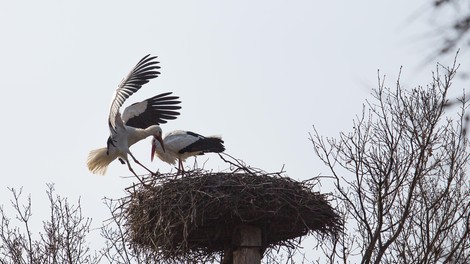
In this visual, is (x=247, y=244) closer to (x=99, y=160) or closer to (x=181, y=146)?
(x=181, y=146)

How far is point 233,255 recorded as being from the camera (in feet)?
24.0

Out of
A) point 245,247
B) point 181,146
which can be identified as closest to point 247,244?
point 245,247

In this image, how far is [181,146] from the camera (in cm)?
1129

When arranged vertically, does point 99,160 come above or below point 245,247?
above

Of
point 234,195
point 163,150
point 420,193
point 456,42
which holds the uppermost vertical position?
point 163,150

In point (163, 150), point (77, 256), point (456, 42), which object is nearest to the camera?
point (456, 42)

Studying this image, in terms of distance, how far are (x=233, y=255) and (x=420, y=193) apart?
2.33m

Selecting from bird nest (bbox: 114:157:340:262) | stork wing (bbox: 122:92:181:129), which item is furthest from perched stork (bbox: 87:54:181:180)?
bird nest (bbox: 114:157:340:262)

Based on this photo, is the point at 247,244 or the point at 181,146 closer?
the point at 247,244

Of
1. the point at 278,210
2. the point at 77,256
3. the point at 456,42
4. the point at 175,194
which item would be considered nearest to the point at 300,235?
the point at 278,210

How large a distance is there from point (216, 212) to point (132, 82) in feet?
13.2

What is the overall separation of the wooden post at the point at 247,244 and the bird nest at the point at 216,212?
0.25 ft

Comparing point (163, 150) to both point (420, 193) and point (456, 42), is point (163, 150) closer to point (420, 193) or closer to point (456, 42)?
point (420, 193)

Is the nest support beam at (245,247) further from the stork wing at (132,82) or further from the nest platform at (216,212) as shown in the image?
the stork wing at (132,82)
